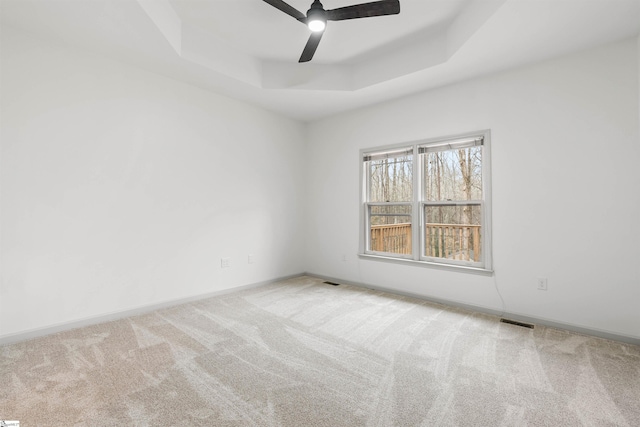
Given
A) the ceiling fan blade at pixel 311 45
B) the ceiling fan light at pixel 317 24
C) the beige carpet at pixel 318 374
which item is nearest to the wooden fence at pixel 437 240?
the beige carpet at pixel 318 374

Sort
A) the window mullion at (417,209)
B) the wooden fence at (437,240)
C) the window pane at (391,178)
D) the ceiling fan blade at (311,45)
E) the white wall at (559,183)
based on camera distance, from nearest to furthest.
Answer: the ceiling fan blade at (311,45), the white wall at (559,183), the wooden fence at (437,240), the window mullion at (417,209), the window pane at (391,178)

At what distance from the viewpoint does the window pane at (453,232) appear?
3.44 meters

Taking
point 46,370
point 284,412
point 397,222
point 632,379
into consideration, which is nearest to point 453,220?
point 397,222

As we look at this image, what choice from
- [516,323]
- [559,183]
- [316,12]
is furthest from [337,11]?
[516,323]

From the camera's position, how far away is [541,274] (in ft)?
9.47

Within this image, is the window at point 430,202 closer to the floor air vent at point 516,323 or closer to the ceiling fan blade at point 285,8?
the floor air vent at point 516,323

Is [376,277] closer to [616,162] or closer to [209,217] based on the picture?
[209,217]

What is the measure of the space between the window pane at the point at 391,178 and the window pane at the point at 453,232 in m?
0.42

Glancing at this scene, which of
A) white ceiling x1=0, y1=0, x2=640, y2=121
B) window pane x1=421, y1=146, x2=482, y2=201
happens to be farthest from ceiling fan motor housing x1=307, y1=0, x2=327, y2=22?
window pane x1=421, y1=146, x2=482, y2=201

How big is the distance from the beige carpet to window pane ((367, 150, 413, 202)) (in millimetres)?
1728

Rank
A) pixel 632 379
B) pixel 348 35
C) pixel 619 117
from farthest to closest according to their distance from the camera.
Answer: pixel 348 35 → pixel 619 117 → pixel 632 379

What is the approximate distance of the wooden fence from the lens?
11.5 feet

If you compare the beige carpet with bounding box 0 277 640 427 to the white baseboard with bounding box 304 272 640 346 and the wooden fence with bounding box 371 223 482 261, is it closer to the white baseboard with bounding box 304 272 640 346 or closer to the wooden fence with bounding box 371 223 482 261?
the white baseboard with bounding box 304 272 640 346

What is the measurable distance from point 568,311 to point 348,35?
3442mm
